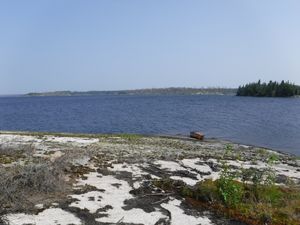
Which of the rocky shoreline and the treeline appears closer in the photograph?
the rocky shoreline

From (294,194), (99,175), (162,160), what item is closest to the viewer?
(294,194)

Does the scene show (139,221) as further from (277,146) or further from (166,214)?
(277,146)

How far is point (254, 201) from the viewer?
1138 centimetres

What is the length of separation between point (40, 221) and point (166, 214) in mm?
→ 3289

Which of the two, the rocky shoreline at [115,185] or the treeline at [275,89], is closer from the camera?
the rocky shoreline at [115,185]

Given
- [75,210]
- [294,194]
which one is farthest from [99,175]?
[294,194]

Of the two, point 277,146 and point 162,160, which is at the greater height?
point 162,160

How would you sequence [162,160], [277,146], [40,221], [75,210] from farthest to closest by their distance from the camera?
1. [277,146]
2. [162,160]
3. [75,210]
4. [40,221]

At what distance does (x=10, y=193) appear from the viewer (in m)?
10.1

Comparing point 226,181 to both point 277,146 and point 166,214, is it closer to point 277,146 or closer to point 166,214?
point 166,214

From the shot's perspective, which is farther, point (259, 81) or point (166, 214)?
point (259, 81)

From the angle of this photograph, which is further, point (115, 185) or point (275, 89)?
point (275, 89)

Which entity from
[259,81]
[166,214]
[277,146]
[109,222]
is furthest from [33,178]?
[259,81]

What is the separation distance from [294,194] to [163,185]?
4205 mm
